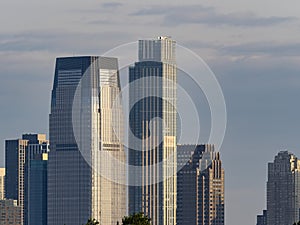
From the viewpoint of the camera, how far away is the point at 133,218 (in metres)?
88.9

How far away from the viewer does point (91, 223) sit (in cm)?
9156

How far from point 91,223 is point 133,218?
12.1 ft
